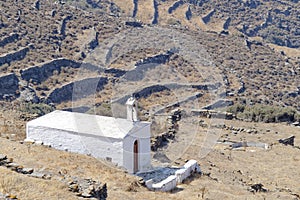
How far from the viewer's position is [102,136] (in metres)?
17.5

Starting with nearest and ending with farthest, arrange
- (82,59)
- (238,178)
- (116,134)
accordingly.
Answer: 1. (116,134)
2. (238,178)
3. (82,59)

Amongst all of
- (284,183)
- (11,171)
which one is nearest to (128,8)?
(284,183)

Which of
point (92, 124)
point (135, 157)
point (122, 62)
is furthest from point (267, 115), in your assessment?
point (122, 62)

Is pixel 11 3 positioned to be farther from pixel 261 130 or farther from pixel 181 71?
pixel 261 130

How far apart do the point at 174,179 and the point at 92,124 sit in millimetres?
3004

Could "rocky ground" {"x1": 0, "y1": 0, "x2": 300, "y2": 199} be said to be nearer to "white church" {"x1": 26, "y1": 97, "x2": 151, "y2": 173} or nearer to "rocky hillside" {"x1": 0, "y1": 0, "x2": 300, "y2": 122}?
"rocky hillside" {"x1": 0, "y1": 0, "x2": 300, "y2": 122}

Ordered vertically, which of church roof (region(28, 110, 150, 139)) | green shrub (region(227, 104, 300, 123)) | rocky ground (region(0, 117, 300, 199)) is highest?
church roof (region(28, 110, 150, 139))

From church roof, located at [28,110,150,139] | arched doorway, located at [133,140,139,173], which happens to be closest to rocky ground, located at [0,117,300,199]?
church roof, located at [28,110,150,139]

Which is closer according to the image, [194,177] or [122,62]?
[194,177]

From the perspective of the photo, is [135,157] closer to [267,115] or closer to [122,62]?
[267,115]

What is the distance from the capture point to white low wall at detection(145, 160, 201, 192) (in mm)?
16391

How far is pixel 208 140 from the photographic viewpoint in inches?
1066

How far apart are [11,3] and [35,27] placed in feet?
18.0

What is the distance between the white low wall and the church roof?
1.76 metres
